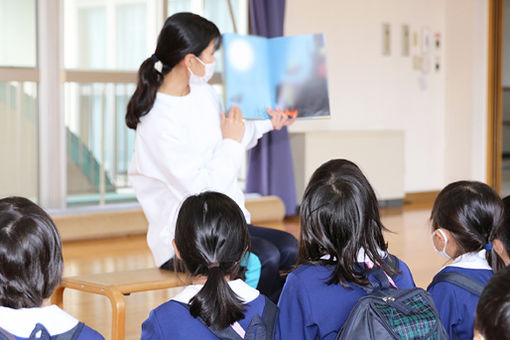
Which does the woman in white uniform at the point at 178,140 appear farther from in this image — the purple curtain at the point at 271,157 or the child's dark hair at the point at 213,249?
the purple curtain at the point at 271,157

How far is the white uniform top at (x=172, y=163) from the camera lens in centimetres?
235

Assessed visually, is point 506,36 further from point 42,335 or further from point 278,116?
point 42,335

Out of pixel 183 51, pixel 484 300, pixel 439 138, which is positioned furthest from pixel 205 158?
pixel 439 138

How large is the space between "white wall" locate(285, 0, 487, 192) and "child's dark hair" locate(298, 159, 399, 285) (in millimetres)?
4385

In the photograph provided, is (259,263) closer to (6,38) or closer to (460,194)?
(460,194)

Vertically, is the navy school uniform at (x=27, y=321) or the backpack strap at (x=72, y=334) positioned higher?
the navy school uniform at (x=27, y=321)

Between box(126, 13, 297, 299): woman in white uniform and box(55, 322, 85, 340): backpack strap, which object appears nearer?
box(55, 322, 85, 340): backpack strap

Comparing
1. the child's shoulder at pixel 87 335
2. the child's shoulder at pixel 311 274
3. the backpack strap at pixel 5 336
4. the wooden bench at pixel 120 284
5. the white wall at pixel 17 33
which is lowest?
the wooden bench at pixel 120 284

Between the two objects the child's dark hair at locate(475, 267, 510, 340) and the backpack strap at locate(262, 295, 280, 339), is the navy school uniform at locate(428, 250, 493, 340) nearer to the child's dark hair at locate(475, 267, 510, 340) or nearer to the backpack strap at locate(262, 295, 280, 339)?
the backpack strap at locate(262, 295, 280, 339)

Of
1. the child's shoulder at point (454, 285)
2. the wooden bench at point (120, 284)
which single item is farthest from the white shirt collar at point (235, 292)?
the wooden bench at point (120, 284)

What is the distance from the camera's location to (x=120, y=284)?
216 cm

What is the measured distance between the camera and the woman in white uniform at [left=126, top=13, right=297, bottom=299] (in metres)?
2.35

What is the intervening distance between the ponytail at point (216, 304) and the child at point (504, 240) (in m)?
0.70

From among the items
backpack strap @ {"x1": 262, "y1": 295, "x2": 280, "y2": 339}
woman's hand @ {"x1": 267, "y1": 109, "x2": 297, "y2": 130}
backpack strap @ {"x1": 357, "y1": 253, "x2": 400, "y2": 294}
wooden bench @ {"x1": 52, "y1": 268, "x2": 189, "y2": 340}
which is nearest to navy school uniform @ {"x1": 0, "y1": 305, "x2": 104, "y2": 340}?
backpack strap @ {"x1": 262, "y1": 295, "x2": 280, "y2": 339}
